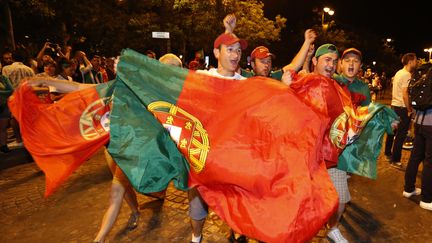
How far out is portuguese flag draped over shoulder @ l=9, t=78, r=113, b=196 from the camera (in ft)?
10.8

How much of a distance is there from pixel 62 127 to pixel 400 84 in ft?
20.8

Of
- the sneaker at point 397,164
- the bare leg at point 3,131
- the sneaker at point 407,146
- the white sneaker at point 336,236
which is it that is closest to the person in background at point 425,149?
the sneaker at point 397,164

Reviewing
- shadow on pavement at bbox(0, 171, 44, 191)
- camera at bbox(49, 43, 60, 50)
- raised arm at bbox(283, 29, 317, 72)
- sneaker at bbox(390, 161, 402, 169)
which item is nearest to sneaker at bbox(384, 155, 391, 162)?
sneaker at bbox(390, 161, 402, 169)

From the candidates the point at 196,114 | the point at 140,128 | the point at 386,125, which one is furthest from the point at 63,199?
the point at 386,125

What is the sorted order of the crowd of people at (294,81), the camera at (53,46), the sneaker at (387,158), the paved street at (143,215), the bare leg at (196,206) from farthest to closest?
the camera at (53,46) → the sneaker at (387,158) → the paved street at (143,215) → the crowd of people at (294,81) → the bare leg at (196,206)

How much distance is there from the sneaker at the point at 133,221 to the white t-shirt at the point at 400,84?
5.62 metres

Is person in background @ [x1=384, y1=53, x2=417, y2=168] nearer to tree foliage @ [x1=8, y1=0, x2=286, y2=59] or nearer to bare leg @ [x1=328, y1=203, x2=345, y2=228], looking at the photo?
bare leg @ [x1=328, y1=203, x2=345, y2=228]

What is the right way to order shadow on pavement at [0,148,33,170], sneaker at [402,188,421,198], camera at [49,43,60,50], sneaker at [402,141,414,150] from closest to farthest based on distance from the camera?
sneaker at [402,188,421,198], shadow on pavement at [0,148,33,170], sneaker at [402,141,414,150], camera at [49,43,60,50]

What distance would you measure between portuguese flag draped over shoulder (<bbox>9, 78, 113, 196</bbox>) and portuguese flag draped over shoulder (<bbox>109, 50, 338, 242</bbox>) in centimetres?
33

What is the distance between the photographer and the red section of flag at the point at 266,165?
2.43 metres

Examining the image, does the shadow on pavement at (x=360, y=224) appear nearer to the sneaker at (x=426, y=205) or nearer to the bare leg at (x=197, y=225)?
the sneaker at (x=426, y=205)

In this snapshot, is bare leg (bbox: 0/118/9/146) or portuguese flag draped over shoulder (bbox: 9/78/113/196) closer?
portuguese flag draped over shoulder (bbox: 9/78/113/196)

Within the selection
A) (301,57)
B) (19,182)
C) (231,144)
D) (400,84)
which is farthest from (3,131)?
(400,84)

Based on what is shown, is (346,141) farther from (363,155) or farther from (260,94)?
(260,94)
